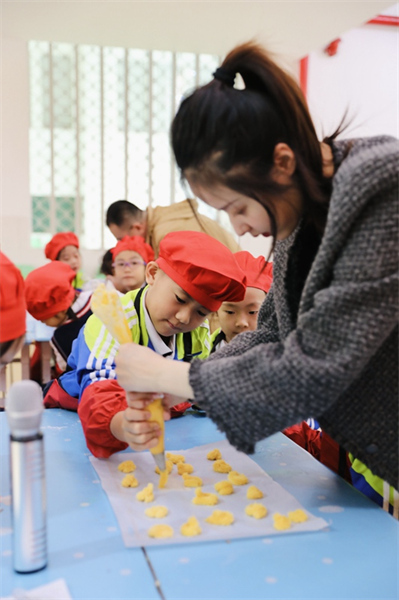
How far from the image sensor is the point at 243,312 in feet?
5.90

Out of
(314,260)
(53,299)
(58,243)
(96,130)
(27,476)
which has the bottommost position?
(53,299)

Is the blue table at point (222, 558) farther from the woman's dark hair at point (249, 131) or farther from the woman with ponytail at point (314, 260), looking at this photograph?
the woman's dark hair at point (249, 131)

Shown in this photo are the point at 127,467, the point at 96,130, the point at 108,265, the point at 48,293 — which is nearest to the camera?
the point at 127,467

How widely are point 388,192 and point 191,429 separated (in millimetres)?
741

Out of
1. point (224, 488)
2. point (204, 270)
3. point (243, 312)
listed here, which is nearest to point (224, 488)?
point (224, 488)

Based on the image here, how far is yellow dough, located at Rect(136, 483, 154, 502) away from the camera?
34.3 inches

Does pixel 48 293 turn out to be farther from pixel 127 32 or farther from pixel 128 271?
pixel 127 32

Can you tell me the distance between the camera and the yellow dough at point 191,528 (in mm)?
766

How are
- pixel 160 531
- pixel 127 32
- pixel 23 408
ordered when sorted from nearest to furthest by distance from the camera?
1. pixel 23 408
2. pixel 160 531
3. pixel 127 32

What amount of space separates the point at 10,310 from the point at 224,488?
44 centimetres

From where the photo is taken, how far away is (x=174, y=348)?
4.75 feet

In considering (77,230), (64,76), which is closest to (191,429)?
(77,230)

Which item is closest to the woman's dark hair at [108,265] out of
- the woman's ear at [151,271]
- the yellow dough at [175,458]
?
the woman's ear at [151,271]

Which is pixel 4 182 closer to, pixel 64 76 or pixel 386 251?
pixel 64 76
